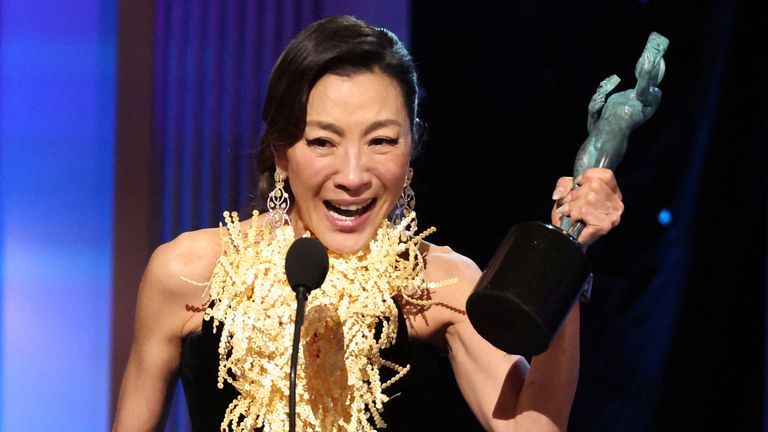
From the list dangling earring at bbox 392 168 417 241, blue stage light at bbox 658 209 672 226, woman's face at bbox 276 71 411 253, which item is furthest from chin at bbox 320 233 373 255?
blue stage light at bbox 658 209 672 226

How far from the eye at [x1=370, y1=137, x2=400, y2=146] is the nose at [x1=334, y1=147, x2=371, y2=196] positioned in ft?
0.12

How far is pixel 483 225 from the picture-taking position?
2516 millimetres

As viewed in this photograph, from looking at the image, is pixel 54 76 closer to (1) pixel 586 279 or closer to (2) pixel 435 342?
(2) pixel 435 342

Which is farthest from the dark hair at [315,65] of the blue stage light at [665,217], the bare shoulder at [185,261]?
the blue stage light at [665,217]

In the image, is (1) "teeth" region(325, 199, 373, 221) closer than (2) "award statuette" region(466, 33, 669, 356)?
No

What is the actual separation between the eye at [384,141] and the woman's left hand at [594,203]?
1.55 ft

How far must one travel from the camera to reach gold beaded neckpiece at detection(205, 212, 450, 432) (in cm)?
183

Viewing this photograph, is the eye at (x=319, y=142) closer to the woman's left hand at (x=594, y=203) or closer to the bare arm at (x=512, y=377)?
the bare arm at (x=512, y=377)

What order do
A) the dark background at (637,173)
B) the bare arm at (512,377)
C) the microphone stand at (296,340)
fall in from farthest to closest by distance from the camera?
the dark background at (637,173) < the bare arm at (512,377) < the microphone stand at (296,340)

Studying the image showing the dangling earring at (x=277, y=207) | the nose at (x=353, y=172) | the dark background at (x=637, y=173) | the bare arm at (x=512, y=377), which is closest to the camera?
the bare arm at (x=512, y=377)

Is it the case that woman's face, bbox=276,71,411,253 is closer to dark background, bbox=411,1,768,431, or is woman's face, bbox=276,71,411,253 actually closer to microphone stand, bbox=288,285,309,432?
microphone stand, bbox=288,285,309,432

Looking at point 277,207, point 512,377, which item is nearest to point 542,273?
point 512,377

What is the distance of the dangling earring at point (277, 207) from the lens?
1.92 metres

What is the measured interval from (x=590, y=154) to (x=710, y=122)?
122 centimetres
